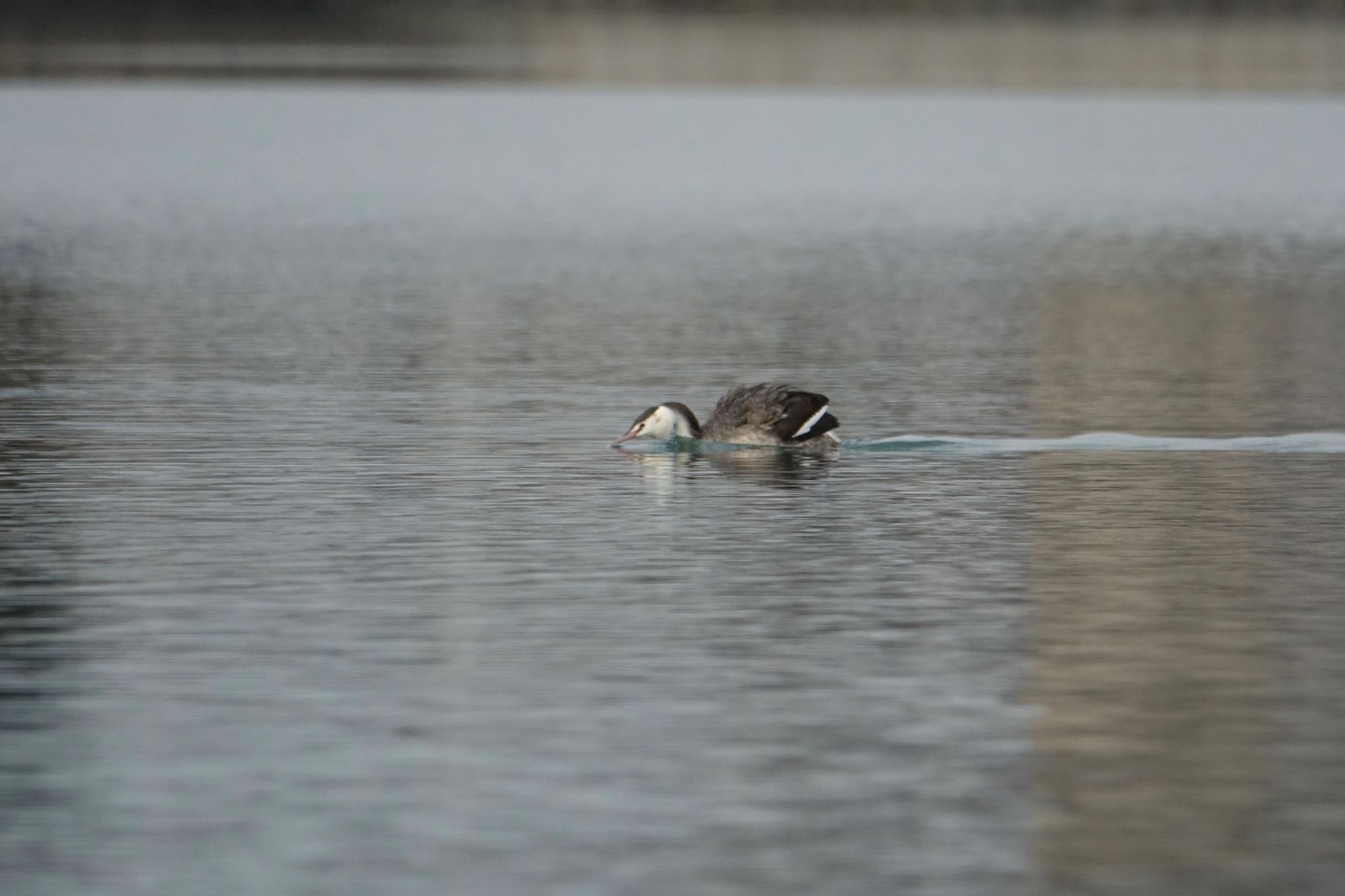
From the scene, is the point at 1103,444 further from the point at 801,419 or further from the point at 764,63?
the point at 764,63

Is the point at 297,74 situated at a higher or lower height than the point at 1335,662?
higher

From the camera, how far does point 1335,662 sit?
47.9ft

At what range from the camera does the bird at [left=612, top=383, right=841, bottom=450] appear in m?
22.1

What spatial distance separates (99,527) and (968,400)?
9451 mm

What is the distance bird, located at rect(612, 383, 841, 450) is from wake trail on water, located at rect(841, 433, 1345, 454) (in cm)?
61

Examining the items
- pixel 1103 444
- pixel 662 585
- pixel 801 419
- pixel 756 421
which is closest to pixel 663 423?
pixel 756 421

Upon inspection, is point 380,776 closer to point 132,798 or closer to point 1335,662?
point 132,798

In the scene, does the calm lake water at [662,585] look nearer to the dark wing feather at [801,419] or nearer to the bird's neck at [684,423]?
the dark wing feather at [801,419]

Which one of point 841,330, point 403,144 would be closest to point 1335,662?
point 841,330

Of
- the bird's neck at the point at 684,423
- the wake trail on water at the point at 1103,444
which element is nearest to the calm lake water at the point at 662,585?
the wake trail on water at the point at 1103,444

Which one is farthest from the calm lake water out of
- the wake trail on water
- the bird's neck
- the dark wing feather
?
the bird's neck

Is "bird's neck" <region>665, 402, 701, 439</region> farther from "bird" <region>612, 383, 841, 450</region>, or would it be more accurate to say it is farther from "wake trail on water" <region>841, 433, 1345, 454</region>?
"wake trail on water" <region>841, 433, 1345, 454</region>

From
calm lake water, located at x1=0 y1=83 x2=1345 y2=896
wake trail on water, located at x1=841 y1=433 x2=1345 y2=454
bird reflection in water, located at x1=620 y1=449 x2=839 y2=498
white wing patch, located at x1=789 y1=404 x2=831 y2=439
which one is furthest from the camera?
wake trail on water, located at x1=841 y1=433 x2=1345 y2=454

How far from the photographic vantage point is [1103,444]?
22906 mm
